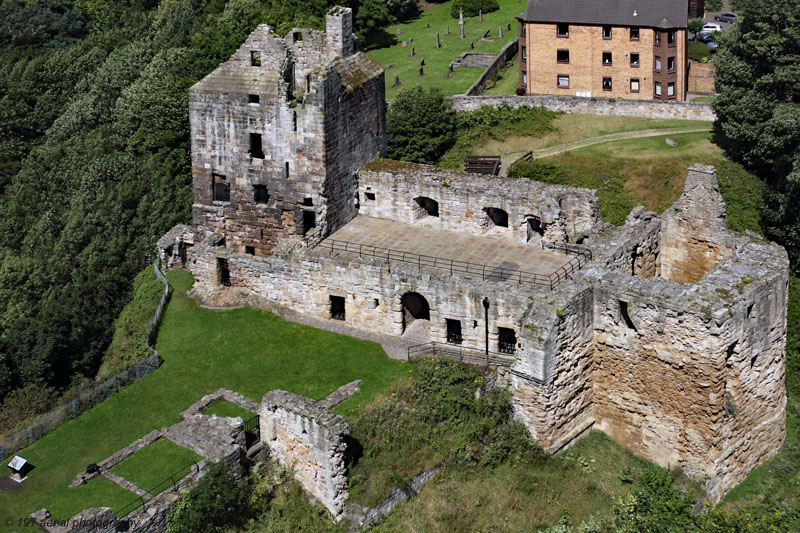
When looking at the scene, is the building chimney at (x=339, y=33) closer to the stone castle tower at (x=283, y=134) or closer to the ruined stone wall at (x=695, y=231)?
the stone castle tower at (x=283, y=134)

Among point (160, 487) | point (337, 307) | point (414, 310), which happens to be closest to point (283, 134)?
point (337, 307)

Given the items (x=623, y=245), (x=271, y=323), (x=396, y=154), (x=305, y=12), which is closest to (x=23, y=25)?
(x=305, y=12)

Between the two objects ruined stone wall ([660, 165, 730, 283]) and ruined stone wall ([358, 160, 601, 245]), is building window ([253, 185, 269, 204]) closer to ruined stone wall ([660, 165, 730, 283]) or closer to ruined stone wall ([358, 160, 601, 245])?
ruined stone wall ([358, 160, 601, 245])

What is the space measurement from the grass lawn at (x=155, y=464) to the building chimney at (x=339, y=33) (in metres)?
19.4

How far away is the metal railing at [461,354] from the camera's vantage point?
4294 centimetres

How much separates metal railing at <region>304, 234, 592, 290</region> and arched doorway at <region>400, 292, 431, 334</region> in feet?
4.20

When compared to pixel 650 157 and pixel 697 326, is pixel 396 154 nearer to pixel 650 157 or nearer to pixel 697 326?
pixel 650 157

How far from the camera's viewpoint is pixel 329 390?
140ft

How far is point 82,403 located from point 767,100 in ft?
145

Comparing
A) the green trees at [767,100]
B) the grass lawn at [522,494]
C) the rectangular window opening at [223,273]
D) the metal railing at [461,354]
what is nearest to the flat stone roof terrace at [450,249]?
the metal railing at [461,354]

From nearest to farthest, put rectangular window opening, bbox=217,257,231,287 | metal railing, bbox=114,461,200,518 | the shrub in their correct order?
metal railing, bbox=114,461,200,518
rectangular window opening, bbox=217,257,231,287
the shrub

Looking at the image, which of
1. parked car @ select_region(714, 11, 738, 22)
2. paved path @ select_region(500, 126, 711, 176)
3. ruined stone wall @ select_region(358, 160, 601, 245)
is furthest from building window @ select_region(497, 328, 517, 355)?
parked car @ select_region(714, 11, 738, 22)

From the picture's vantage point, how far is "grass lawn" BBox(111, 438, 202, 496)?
125 feet

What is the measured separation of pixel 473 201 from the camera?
49.0 meters
